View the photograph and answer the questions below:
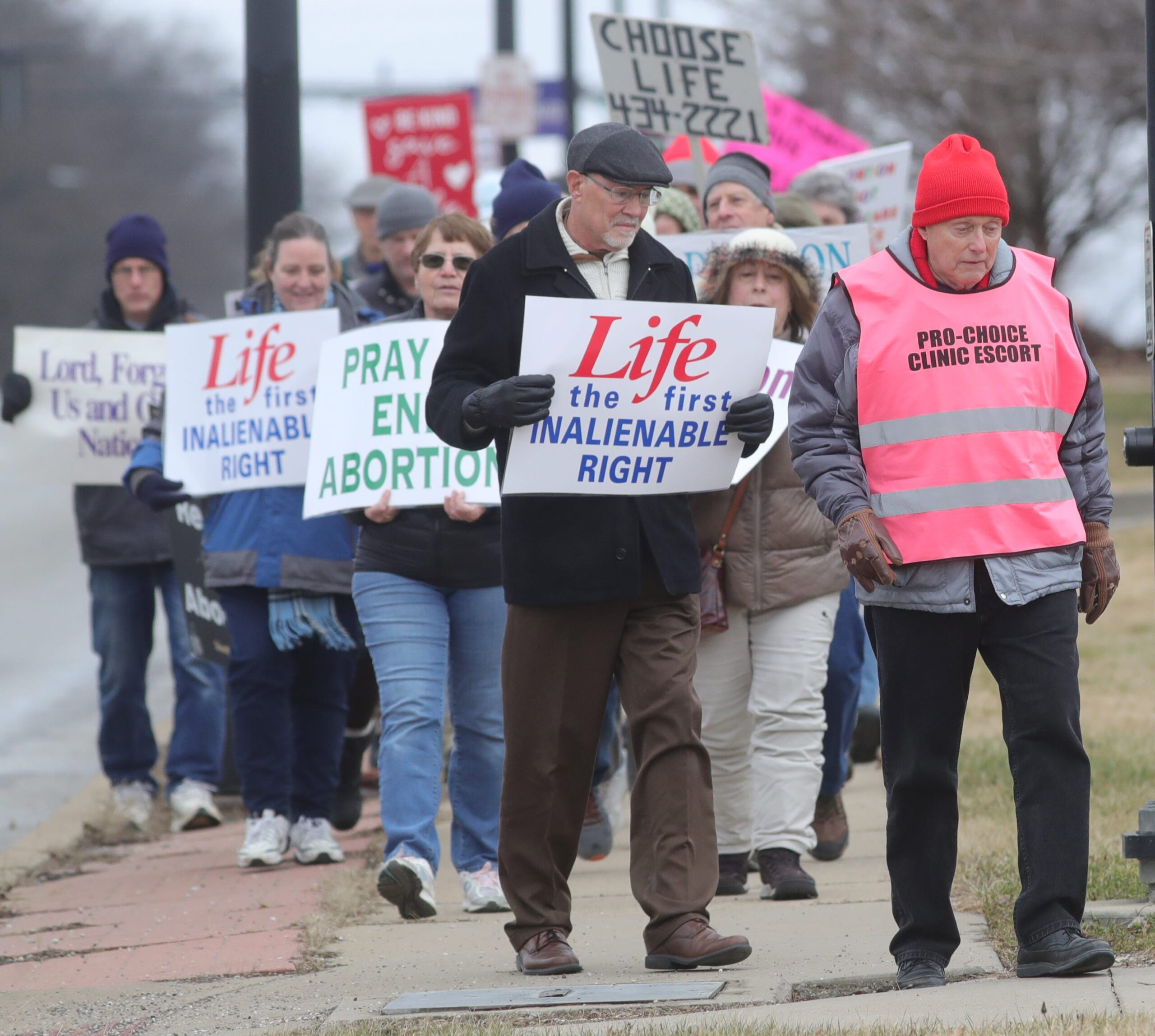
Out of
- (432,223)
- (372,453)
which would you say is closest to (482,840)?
(372,453)

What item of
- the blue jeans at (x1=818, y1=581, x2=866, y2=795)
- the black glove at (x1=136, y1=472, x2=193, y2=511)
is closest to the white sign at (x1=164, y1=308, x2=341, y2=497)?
the black glove at (x1=136, y1=472, x2=193, y2=511)

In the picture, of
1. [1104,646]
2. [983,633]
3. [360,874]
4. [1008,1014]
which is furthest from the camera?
[1104,646]

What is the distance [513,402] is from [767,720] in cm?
168

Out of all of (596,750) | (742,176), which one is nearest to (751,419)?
(596,750)

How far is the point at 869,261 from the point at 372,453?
2.11 m

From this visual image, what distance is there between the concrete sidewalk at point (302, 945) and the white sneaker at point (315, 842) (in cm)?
5

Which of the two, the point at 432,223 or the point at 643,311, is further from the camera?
the point at 432,223

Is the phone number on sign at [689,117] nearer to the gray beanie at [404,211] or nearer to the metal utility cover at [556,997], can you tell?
the gray beanie at [404,211]

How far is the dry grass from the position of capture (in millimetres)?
5852

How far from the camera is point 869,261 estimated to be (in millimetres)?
5027

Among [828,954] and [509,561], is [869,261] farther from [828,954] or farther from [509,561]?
[828,954]

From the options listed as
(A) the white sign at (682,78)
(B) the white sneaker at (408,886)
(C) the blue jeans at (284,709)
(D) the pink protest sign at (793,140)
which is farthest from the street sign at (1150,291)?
(D) the pink protest sign at (793,140)

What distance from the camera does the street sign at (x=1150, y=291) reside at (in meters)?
5.60

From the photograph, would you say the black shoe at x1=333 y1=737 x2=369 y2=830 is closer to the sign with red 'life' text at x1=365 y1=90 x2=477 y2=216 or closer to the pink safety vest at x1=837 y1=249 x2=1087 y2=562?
the pink safety vest at x1=837 y1=249 x2=1087 y2=562
